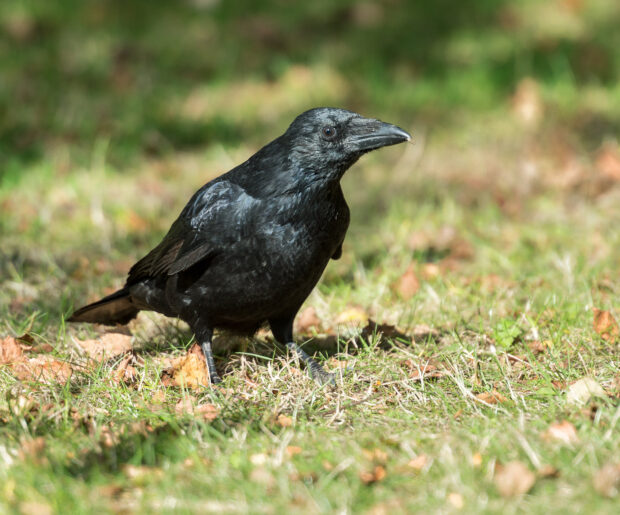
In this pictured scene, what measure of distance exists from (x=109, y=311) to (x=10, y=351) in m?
0.55

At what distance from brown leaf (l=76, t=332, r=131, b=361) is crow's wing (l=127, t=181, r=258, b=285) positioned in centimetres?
36

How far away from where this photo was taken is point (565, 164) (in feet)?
21.3

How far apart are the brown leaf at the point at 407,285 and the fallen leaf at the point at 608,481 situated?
6.80 feet

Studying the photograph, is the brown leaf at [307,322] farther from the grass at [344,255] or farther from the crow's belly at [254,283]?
the crow's belly at [254,283]

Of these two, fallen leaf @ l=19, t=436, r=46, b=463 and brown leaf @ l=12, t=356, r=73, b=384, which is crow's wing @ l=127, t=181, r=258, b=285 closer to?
brown leaf @ l=12, t=356, r=73, b=384

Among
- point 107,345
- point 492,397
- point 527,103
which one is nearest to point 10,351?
point 107,345

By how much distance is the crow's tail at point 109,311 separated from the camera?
398 centimetres

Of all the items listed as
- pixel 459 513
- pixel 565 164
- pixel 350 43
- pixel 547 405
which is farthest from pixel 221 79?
pixel 459 513

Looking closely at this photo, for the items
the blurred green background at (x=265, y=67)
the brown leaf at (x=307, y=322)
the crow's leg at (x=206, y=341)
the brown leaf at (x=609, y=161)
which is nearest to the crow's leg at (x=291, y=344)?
the crow's leg at (x=206, y=341)

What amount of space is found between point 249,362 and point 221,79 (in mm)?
4848

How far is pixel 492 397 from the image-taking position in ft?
10.4

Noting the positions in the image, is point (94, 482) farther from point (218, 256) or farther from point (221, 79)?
point (221, 79)

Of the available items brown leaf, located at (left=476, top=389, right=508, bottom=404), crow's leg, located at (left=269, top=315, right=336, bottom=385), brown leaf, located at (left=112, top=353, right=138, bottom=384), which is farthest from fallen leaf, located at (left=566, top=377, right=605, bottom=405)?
brown leaf, located at (left=112, top=353, right=138, bottom=384)

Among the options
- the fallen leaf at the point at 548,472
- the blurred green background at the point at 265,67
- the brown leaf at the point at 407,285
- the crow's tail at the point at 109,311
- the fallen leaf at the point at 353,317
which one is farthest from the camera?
the blurred green background at the point at 265,67
